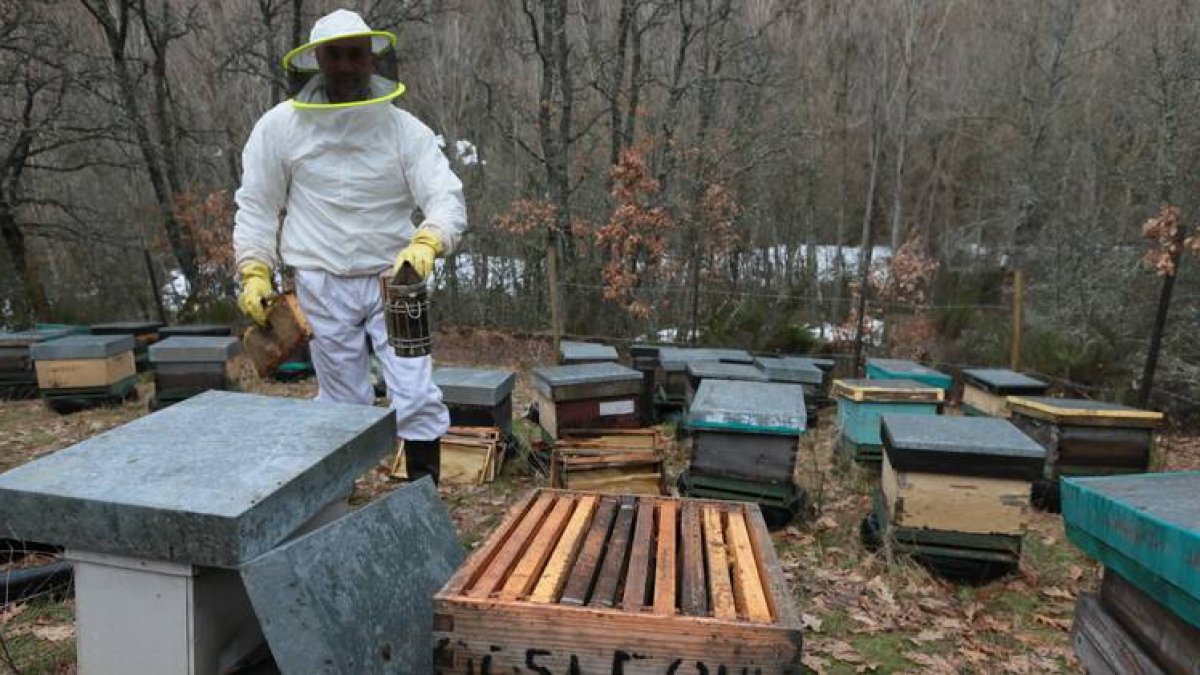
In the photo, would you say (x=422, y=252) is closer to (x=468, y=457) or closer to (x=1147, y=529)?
(x=468, y=457)

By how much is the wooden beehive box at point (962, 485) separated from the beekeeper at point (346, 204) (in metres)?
2.07

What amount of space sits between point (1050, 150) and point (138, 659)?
620 inches

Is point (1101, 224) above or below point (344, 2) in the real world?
below

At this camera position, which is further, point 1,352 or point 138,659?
point 1,352

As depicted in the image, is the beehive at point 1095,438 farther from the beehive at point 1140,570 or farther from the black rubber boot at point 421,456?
the black rubber boot at point 421,456

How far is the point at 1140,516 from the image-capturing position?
127 centimetres

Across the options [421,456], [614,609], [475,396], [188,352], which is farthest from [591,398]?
[188,352]

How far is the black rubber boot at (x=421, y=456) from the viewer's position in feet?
10.0

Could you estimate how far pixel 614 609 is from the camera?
146 centimetres

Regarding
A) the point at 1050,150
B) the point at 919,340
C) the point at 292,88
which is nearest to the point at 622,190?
the point at 919,340

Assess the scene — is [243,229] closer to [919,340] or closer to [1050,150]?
[919,340]

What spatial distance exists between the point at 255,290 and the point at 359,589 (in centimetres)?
170

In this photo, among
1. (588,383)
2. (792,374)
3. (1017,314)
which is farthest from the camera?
(1017,314)

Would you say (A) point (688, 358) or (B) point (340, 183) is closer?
(B) point (340, 183)
